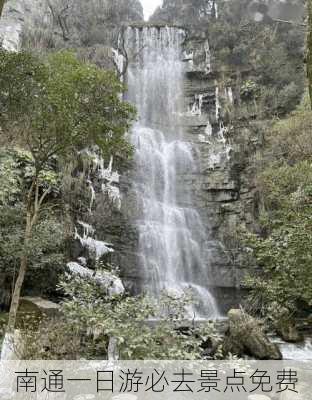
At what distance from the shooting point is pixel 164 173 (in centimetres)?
2061

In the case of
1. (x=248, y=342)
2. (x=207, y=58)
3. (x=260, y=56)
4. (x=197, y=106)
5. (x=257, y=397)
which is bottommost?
(x=257, y=397)

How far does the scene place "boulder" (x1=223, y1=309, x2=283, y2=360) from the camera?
9.43 meters

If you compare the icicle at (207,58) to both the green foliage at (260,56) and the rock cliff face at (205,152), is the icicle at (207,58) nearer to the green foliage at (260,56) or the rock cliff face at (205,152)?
the rock cliff face at (205,152)

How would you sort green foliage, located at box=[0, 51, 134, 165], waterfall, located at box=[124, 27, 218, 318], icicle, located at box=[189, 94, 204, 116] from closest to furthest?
green foliage, located at box=[0, 51, 134, 165] < waterfall, located at box=[124, 27, 218, 318] < icicle, located at box=[189, 94, 204, 116]

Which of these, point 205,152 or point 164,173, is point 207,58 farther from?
point 164,173

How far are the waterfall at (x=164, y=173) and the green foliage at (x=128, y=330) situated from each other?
6814mm

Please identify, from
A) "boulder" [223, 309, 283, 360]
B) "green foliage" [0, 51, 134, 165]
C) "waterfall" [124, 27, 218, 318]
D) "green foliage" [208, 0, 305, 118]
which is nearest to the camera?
"green foliage" [0, 51, 134, 165]

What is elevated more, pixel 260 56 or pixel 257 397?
pixel 260 56

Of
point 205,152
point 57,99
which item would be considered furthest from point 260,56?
point 57,99

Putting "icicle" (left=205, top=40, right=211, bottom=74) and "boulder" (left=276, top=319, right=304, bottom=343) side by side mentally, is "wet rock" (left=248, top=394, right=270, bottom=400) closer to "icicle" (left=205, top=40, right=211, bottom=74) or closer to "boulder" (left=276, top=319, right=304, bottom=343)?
"boulder" (left=276, top=319, right=304, bottom=343)

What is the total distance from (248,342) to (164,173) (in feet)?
39.6

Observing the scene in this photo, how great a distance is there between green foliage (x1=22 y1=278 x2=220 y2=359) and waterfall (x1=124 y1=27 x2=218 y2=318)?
6.81m

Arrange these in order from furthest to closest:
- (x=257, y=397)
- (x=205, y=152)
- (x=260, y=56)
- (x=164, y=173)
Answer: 1. (x=260, y=56)
2. (x=205, y=152)
3. (x=164, y=173)
4. (x=257, y=397)

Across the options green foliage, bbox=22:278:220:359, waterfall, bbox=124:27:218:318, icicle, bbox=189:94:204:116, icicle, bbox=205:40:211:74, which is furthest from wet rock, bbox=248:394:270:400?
icicle, bbox=205:40:211:74
